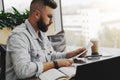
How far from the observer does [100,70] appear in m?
1.01

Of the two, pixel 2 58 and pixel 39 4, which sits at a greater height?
pixel 39 4

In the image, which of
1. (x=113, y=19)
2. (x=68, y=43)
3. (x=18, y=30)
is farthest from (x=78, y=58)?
(x=68, y=43)

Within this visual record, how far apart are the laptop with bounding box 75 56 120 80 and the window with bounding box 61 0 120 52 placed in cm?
174

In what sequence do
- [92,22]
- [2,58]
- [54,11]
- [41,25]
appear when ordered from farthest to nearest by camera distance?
[54,11] → [92,22] → [2,58] → [41,25]

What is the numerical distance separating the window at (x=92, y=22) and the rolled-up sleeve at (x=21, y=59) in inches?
51.5

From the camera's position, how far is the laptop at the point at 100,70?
3.22 ft

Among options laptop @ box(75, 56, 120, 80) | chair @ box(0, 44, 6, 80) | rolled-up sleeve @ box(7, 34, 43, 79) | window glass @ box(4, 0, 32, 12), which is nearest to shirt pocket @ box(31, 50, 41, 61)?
rolled-up sleeve @ box(7, 34, 43, 79)

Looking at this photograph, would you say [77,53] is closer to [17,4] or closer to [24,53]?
[24,53]

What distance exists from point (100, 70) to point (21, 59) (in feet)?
2.56

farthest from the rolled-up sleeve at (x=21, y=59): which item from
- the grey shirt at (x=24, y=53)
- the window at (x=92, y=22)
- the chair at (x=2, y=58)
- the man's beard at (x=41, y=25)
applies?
the window at (x=92, y=22)

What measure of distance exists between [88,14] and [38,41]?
1178 millimetres

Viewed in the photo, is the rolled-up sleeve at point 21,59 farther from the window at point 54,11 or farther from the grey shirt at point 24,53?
the window at point 54,11

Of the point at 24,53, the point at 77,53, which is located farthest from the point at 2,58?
the point at 77,53

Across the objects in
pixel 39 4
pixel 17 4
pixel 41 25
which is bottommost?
pixel 41 25
